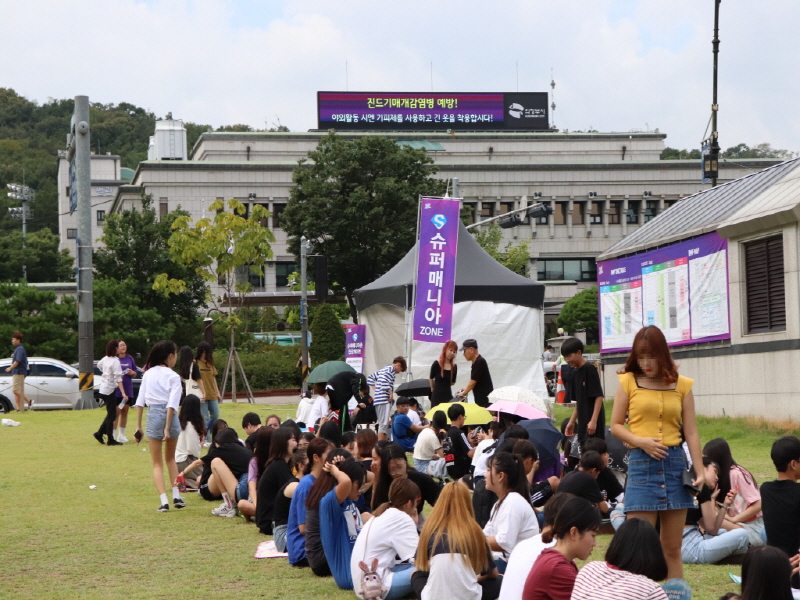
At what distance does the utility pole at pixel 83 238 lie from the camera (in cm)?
2456

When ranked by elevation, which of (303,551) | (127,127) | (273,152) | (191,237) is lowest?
(303,551)

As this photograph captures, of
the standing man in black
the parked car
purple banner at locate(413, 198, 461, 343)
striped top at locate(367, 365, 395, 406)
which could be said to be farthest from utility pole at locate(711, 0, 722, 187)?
Result: the parked car

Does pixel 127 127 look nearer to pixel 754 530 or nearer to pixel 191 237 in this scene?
pixel 191 237

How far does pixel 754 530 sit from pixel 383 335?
56.5ft

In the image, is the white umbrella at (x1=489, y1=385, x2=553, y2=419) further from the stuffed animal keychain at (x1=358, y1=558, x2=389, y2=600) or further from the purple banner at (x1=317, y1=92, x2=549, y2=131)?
the purple banner at (x1=317, y1=92, x2=549, y2=131)

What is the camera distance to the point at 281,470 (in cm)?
977

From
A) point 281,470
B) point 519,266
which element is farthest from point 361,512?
point 519,266

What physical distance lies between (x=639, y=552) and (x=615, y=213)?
77109 mm

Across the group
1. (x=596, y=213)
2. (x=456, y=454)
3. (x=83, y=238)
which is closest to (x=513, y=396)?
(x=456, y=454)

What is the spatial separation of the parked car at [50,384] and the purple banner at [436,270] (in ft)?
41.9

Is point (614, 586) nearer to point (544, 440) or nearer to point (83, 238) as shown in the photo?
point (544, 440)

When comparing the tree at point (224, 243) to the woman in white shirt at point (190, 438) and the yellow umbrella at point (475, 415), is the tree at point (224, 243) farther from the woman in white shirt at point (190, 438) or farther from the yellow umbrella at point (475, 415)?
the yellow umbrella at point (475, 415)

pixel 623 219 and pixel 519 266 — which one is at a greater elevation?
pixel 623 219

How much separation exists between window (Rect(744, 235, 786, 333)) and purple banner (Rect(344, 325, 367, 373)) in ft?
32.9
